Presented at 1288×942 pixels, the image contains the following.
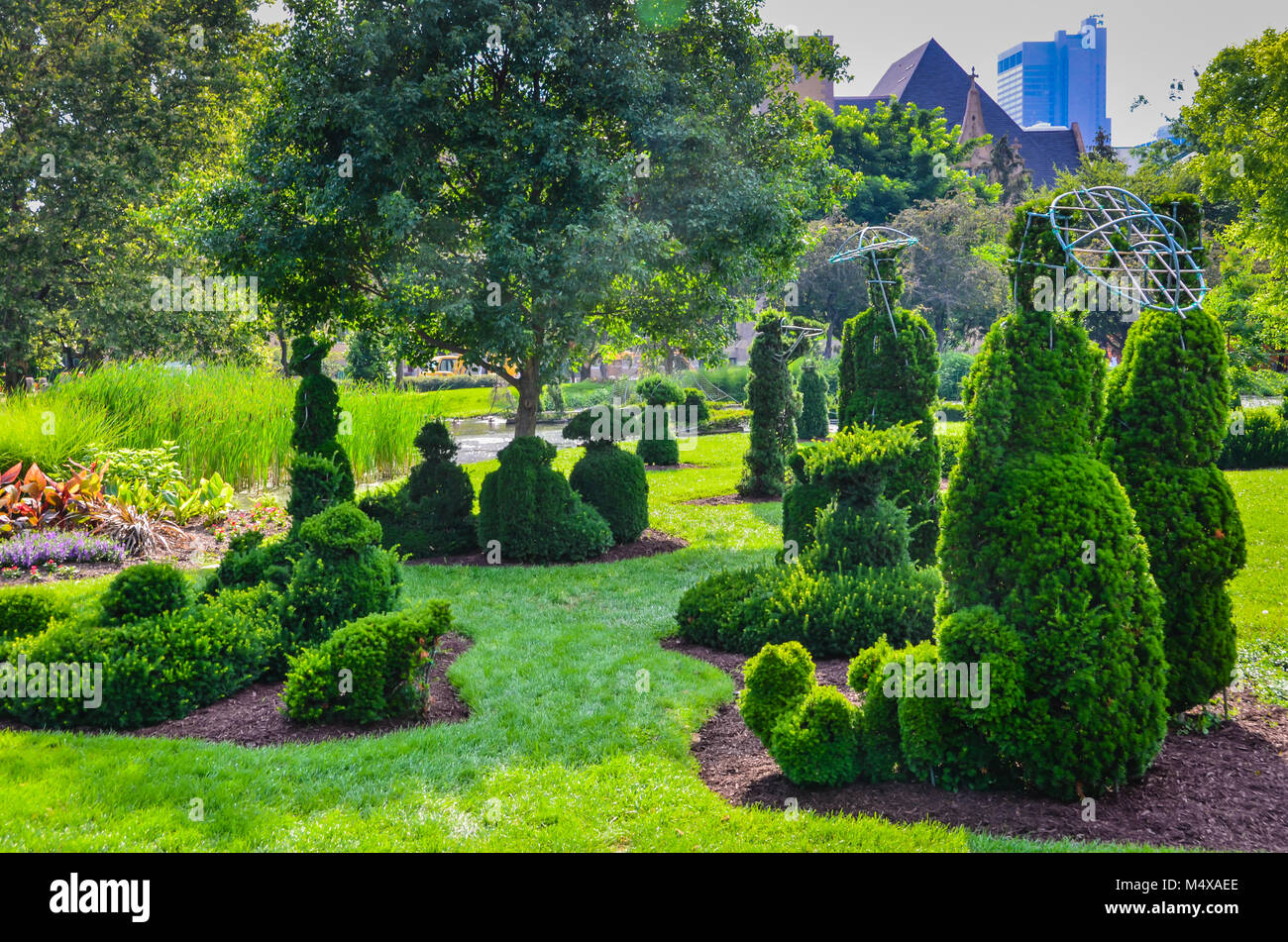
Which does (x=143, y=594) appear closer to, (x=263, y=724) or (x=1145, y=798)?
(x=263, y=724)

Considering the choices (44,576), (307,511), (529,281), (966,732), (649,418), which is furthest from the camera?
(649,418)

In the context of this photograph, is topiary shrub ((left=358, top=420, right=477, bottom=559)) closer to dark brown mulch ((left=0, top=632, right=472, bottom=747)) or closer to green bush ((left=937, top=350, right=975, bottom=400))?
dark brown mulch ((left=0, top=632, right=472, bottom=747))

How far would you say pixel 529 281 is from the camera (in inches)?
395

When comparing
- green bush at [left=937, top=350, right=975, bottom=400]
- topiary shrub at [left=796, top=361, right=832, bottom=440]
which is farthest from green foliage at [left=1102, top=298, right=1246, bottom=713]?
green bush at [left=937, top=350, right=975, bottom=400]

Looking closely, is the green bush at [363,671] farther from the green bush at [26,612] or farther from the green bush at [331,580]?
the green bush at [26,612]

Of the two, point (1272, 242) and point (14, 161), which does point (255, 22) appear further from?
point (1272, 242)

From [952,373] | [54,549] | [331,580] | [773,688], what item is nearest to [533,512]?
[331,580]

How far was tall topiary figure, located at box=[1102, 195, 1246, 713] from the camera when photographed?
199 inches

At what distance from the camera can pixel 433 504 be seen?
11617 millimetres

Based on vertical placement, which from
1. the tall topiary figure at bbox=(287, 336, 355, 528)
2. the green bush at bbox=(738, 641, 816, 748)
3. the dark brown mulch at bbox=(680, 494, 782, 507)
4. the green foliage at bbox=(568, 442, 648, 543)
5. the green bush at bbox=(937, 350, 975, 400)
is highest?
the green bush at bbox=(937, 350, 975, 400)

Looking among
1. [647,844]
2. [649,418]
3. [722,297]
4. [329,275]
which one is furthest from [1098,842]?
[649,418]

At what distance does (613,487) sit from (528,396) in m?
1.97

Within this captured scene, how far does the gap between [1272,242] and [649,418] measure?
14599 mm

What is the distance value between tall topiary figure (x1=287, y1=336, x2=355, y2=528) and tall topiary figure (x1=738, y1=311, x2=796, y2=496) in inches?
322
